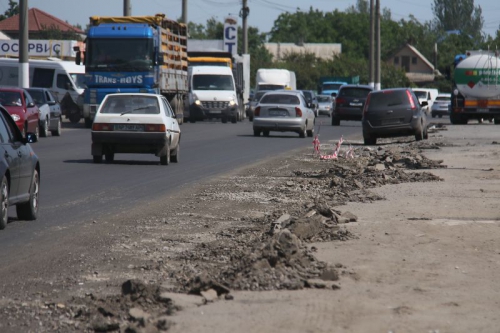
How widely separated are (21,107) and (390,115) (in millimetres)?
11084

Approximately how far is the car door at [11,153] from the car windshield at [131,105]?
10.4 m

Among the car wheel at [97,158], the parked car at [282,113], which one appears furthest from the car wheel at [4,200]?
the parked car at [282,113]

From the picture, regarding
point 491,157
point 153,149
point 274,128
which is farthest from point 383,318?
point 274,128

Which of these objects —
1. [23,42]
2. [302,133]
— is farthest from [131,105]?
[23,42]

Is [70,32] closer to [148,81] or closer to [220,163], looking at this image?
[148,81]

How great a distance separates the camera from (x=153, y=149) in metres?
23.0

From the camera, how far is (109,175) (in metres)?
20.1

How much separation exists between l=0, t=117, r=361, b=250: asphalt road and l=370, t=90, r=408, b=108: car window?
2457 mm

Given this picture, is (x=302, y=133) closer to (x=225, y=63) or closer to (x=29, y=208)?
(x=225, y=63)

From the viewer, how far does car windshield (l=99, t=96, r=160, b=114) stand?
23.2 m

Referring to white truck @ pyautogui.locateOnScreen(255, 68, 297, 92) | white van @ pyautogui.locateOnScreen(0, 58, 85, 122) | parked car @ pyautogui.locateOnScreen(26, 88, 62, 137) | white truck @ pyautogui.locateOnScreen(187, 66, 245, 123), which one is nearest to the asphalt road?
parked car @ pyautogui.locateOnScreen(26, 88, 62, 137)

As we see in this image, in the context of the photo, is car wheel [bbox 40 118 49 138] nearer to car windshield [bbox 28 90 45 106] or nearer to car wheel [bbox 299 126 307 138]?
car windshield [bbox 28 90 45 106]

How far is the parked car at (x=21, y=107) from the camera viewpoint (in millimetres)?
31484

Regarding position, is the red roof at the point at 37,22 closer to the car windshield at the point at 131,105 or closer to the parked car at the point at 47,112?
the parked car at the point at 47,112
